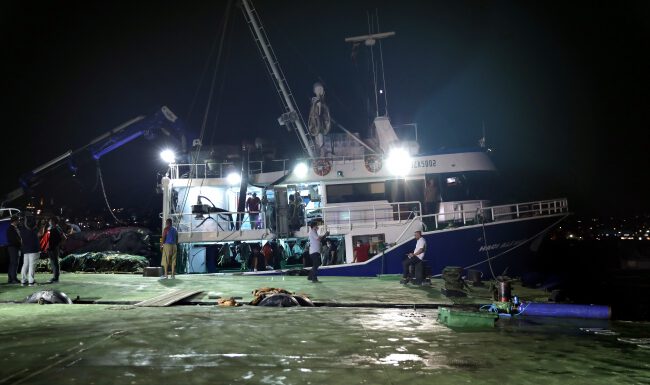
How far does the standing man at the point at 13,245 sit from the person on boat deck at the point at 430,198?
40.7 ft

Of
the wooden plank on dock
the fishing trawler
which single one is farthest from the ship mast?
the wooden plank on dock

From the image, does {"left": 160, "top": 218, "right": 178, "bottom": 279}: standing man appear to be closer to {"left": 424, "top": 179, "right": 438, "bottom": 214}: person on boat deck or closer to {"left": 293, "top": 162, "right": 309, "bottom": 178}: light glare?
{"left": 293, "top": 162, "right": 309, "bottom": 178}: light glare

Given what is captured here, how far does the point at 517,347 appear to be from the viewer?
16.8 ft

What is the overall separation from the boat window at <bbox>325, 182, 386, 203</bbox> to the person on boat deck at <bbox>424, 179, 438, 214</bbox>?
1588 mm

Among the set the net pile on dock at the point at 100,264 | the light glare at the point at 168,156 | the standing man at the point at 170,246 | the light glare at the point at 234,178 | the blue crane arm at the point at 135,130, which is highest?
the blue crane arm at the point at 135,130

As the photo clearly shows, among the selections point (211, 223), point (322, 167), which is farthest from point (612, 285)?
point (211, 223)

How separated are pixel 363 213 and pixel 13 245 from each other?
1076cm

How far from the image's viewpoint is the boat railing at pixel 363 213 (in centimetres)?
1530

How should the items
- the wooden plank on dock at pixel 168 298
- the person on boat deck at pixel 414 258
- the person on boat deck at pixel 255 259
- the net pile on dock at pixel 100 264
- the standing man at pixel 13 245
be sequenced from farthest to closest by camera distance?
the person on boat deck at pixel 255 259
the net pile on dock at pixel 100 264
the person on boat deck at pixel 414 258
the standing man at pixel 13 245
the wooden plank on dock at pixel 168 298

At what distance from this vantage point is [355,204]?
15945mm

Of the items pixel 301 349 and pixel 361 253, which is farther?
pixel 361 253

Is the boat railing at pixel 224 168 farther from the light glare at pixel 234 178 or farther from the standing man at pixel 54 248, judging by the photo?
the standing man at pixel 54 248

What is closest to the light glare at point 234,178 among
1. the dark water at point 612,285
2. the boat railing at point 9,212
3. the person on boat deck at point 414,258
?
the boat railing at point 9,212

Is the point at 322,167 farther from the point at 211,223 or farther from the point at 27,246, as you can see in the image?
the point at 27,246
